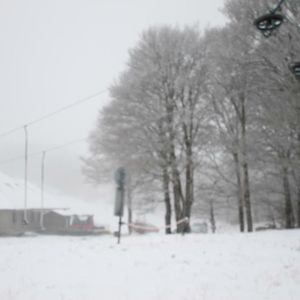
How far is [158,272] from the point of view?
367 inches

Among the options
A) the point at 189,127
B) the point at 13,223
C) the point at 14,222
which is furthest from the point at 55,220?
the point at 189,127

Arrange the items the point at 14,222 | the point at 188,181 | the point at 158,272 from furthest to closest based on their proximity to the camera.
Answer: the point at 14,222 < the point at 188,181 < the point at 158,272

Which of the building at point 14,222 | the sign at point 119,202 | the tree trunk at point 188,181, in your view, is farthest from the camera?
the building at point 14,222

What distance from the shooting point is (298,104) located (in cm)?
1588

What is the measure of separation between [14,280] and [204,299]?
4.51 m

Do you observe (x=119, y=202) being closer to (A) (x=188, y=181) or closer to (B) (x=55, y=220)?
(A) (x=188, y=181)

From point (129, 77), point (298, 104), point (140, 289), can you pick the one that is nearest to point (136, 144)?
point (129, 77)

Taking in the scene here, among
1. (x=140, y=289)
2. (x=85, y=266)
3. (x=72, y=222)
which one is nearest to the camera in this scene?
(x=140, y=289)

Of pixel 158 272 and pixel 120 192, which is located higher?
pixel 120 192

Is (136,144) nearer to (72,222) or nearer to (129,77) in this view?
(129,77)

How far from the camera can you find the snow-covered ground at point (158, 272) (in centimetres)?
757

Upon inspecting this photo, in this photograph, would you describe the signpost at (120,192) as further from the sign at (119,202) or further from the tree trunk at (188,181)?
the tree trunk at (188,181)

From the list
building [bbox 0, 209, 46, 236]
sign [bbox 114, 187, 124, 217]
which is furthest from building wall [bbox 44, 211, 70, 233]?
sign [bbox 114, 187, 124, 217]

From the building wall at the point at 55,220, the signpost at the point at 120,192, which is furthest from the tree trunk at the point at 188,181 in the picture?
the building wall at the point at 55,220
